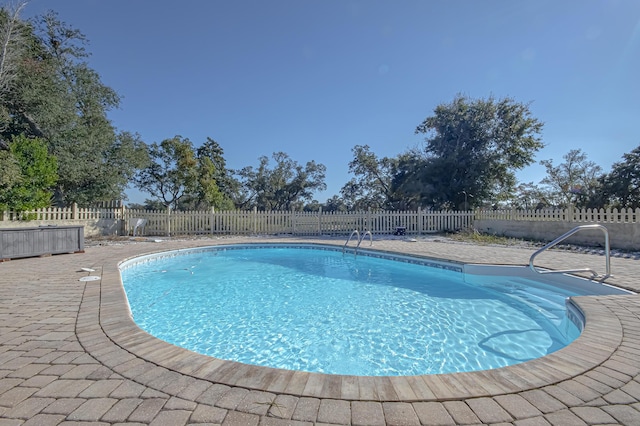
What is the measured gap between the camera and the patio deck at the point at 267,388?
55.7 inches

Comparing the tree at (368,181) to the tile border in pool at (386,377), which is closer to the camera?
the tile border in pool at (386,377)

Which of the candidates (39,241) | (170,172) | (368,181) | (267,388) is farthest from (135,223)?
(368,181)

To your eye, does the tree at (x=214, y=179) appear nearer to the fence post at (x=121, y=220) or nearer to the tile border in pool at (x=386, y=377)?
the fence post at (x=121, y=220)

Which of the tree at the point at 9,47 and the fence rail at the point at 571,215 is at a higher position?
the tree at the point at 9,47

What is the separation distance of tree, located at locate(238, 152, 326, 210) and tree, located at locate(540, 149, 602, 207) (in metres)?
16.6

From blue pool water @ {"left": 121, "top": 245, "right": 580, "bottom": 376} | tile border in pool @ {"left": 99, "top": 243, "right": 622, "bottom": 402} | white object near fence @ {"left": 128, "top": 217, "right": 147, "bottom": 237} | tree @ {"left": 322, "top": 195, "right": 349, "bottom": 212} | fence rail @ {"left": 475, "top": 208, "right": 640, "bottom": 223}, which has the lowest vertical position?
blue pool water @ {"left": 121, "top": 245, "right": 580, "bottom": 376}

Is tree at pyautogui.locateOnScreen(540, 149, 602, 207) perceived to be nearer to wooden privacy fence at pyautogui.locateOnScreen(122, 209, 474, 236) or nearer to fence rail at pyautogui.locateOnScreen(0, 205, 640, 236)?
fence rail at pyautogui.locateOnScreen(0, 205, 640, 236)

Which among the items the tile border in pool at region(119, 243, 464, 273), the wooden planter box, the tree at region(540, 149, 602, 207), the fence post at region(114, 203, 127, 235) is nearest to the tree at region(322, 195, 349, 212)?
the tile border in pool at region(119, 243, 464, 273)

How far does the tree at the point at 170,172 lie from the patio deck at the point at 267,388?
15715mm

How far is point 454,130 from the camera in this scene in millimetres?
17016

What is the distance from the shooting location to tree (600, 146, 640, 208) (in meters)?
15.1

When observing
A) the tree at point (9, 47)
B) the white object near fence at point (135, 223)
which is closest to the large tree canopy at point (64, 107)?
the tree at point (9, 47)

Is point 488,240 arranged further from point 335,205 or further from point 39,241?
point 335,205

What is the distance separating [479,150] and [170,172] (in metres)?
18.4
